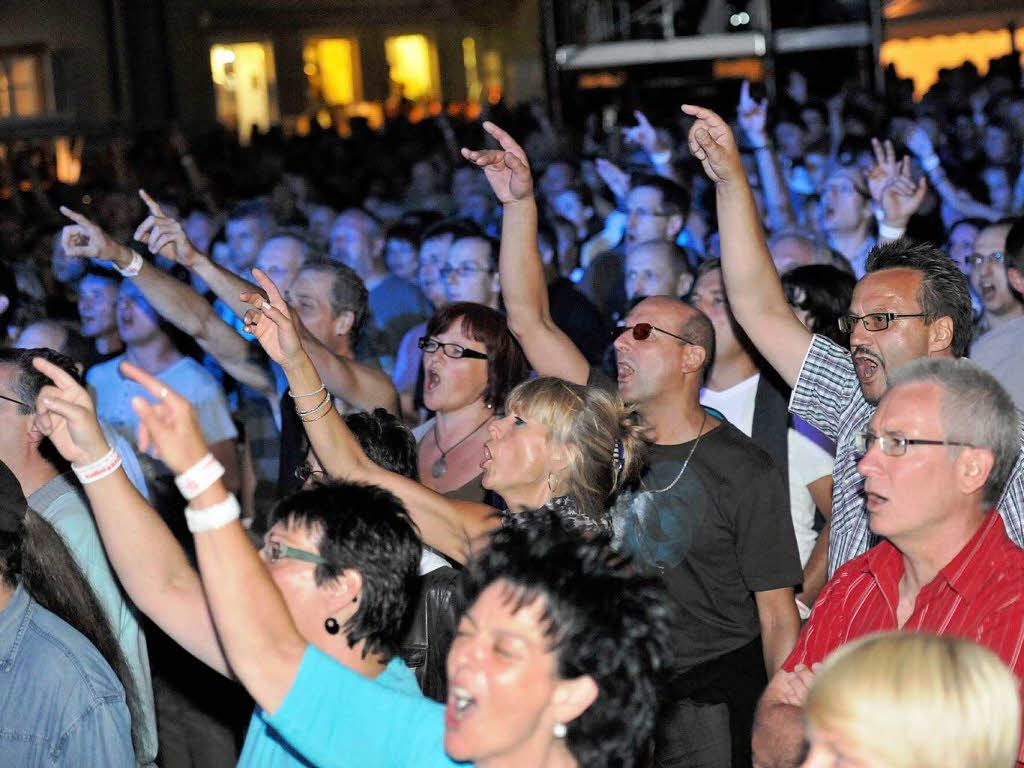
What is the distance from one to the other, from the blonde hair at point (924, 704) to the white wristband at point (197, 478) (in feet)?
2.91

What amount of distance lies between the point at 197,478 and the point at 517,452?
1.25 m

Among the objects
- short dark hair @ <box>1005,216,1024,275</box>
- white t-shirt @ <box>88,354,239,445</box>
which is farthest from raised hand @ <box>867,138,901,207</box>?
white t-shirt @ <box>88,354,239,445</box>

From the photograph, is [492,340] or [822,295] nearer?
[492,340]

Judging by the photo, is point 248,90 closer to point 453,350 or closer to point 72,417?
point 453,350

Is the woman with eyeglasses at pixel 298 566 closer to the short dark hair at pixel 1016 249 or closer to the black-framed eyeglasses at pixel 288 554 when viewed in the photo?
the black-framed eyeglasses at pixel 288 554

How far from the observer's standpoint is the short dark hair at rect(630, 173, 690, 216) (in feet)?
20.8

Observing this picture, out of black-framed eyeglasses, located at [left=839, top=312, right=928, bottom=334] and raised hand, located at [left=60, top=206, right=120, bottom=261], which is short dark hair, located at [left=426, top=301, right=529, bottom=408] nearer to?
raised hand, located at [left=60, top=206, right=120, bottom=261]

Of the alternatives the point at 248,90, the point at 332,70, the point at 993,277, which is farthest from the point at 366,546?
the point at 332,70

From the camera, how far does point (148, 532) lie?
2.25 meters

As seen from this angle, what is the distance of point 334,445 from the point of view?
2973 millimetres

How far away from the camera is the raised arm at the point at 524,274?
12.8ft

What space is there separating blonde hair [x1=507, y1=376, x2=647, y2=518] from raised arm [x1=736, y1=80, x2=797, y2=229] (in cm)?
414

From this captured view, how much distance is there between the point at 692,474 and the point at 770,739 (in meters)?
1.07

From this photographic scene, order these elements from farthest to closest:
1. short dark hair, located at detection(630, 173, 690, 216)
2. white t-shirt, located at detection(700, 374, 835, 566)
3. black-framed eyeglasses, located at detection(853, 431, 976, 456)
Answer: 1. short dark hair, located at detection(630, 173, 690, 216)
2. white t-shirt, located at detection(700, 374, 835, 566)
3. black-framed eyeglasses, located at detection(853, 431, 976, 456)
